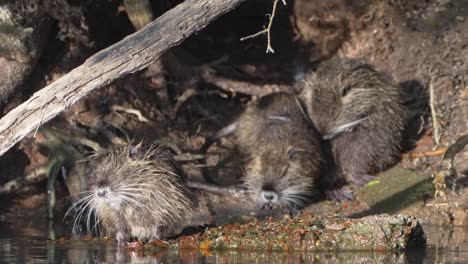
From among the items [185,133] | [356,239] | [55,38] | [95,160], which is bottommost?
[356,239]

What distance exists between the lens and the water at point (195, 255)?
6414 mm

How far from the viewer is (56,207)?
9.26 m

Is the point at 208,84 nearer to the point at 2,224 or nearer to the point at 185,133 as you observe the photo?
the point at 185,133

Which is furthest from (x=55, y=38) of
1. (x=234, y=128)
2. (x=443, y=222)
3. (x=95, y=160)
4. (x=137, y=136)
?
(x=443, y=222)

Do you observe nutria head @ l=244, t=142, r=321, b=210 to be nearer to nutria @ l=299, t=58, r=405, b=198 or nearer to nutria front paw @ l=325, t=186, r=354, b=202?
nutria front paw @ l=325, t=186, r=354, b=202

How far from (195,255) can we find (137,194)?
596mm

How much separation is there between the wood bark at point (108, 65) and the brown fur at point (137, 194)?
619mm

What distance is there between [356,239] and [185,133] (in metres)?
3.66

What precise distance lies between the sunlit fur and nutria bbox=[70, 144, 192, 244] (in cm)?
181

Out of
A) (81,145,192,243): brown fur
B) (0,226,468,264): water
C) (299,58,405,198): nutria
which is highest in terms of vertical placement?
(299,58,405,198): nutria

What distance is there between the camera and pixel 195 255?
670 cm

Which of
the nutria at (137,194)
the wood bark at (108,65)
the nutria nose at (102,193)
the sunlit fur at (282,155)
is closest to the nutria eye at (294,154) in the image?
the sunlit fur at (282,155)

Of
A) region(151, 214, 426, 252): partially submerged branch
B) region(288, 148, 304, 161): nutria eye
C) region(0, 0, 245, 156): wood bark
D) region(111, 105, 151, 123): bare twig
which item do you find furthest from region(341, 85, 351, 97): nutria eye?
region(0, 0, 245, 156): wood bark

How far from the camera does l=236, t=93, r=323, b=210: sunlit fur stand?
885 cm
